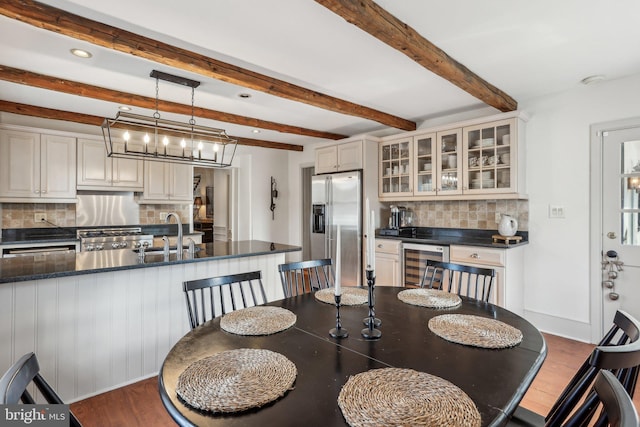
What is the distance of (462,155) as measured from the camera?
370 centimetres

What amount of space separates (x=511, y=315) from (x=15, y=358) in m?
2.70

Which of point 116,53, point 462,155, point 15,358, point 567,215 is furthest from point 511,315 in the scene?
point 116,53

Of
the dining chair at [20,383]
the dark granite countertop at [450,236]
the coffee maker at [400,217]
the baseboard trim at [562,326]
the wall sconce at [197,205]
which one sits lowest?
the baseboard trim at [562,326]

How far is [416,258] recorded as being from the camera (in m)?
3.84

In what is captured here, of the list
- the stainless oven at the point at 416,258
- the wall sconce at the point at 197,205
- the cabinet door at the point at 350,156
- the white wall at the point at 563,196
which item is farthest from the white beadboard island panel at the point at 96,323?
the wall sconce at the point at 197,205

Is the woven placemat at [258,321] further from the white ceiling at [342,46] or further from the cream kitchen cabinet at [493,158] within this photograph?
the cream kitchen cabinet at [493,158]

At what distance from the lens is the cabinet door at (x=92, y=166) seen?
4.19 m

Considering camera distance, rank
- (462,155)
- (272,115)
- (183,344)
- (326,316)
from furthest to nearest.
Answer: (272,115), (462,155), (326,316), (183,344)

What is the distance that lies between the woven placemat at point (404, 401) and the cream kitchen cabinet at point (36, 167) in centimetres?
450

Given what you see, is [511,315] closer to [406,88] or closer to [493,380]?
[493,380]

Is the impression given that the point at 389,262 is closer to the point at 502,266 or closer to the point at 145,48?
the point at 502,266

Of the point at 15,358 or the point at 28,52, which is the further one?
the point at 28,52

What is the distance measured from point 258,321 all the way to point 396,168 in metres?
3.34

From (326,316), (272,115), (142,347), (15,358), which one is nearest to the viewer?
(326,316)
